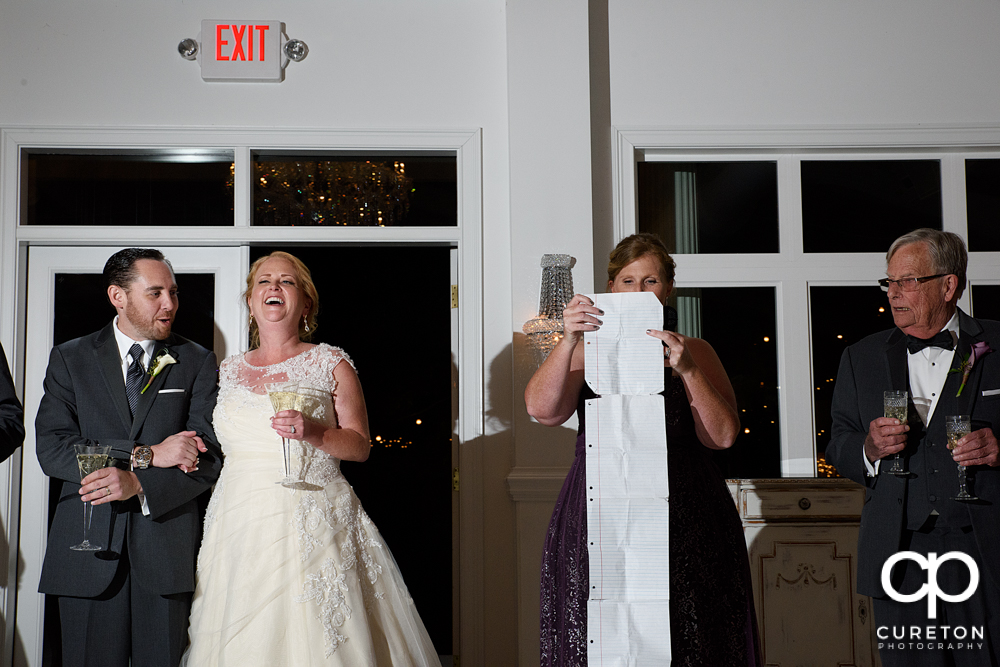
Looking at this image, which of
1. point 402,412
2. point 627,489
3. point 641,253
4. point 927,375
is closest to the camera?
point 627,489

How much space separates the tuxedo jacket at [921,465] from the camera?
2.68m

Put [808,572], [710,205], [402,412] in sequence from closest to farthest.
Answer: [808,572]
[710,205]
[402,412]

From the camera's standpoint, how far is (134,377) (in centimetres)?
309

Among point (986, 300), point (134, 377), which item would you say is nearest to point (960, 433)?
point (986, 300)

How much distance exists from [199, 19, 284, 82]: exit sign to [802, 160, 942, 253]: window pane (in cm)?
263

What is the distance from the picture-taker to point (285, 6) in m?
3.91

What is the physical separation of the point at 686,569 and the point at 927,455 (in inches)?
43.2

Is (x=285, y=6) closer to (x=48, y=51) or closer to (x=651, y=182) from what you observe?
(x=48, y=51)

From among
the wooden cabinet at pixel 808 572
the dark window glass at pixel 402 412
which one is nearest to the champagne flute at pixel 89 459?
the dark window glass at pixel 402 412

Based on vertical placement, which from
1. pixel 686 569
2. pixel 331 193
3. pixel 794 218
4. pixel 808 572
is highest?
pixel 331 193

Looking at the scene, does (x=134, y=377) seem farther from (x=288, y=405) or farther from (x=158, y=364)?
(x=288, y=405)

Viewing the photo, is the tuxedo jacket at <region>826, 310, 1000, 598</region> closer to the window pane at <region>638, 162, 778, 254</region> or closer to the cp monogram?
the cp monogram

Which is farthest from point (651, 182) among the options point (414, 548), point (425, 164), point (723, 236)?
point (414, 548)

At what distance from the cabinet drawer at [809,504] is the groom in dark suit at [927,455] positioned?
0.78m
